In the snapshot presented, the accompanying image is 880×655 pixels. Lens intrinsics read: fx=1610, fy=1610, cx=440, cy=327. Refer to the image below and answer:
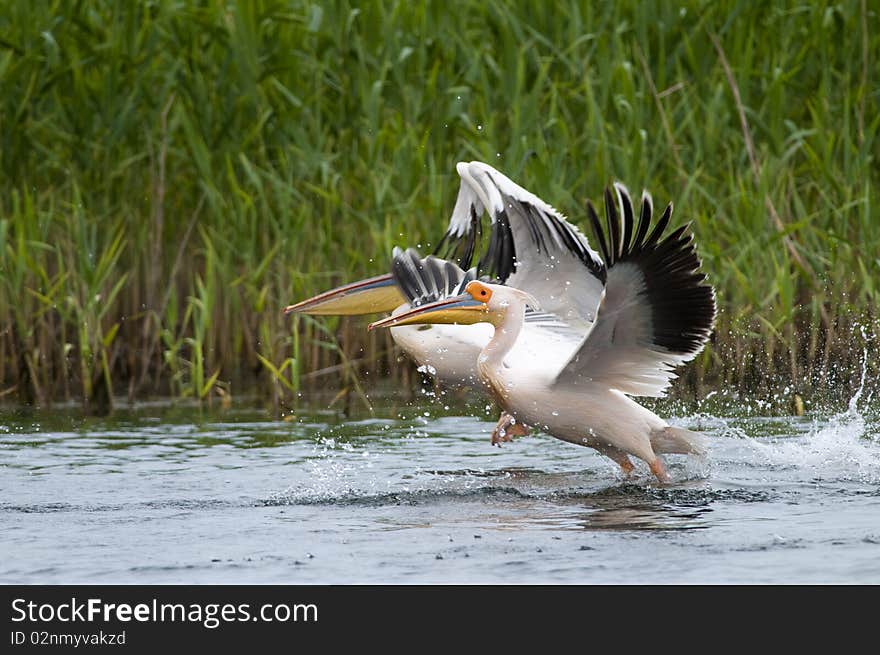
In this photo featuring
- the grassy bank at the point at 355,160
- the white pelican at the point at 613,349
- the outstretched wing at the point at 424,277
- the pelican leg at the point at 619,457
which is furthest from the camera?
the grassy bank at the point at 355,160

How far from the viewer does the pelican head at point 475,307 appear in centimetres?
621

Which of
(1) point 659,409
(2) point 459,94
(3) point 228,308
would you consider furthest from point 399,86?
(1) point 659,409

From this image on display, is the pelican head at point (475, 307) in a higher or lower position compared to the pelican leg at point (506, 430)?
higher

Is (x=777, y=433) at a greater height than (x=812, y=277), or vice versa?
(x=812, y=277)

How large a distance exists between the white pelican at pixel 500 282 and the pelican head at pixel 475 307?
1.71 ft

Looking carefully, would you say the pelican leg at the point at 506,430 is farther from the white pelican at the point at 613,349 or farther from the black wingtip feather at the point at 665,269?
the black wingtip feather at the point at 665,269

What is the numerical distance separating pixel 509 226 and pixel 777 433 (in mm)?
1455

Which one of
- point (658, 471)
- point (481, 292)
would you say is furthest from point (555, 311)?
point (658, 471)

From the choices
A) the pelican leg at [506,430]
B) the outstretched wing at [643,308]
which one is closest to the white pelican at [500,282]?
the pelican leg at [506,430]

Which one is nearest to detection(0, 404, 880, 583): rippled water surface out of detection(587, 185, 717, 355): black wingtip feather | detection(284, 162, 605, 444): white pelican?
detection(284, 162, 605, 444): white pelican

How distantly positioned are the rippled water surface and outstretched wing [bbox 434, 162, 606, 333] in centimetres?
66

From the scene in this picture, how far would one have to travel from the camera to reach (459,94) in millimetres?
8609

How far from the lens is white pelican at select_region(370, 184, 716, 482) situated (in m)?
5.53

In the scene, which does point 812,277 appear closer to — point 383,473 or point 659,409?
point 659,409
